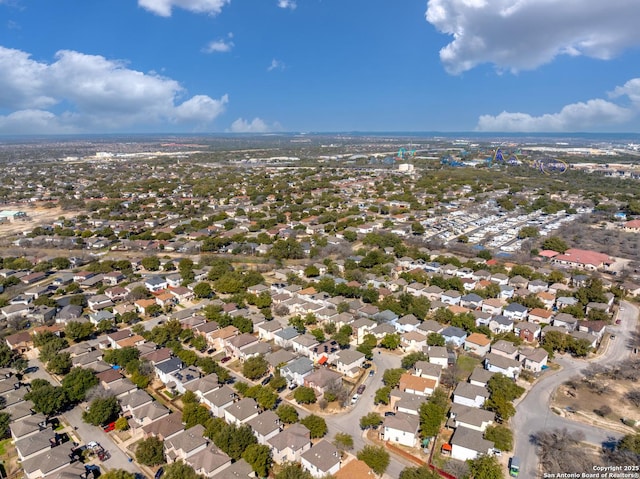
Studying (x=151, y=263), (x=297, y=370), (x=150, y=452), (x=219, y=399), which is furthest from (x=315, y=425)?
(x=151, y=263)

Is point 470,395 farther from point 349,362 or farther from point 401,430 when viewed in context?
point 349,362

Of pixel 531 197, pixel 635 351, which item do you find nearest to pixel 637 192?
pixel 531 197

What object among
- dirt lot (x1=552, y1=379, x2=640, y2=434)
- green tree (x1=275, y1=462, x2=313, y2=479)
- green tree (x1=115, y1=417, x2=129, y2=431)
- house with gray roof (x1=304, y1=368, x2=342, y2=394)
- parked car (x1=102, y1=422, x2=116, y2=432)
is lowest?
dirt lot (x1=552, y1=379, x2=640, y2=434)

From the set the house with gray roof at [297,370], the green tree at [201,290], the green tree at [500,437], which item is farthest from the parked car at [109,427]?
the green tree at [500,437]

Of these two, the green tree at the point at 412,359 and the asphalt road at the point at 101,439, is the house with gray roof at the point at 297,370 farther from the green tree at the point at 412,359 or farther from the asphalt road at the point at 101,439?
the asphalt road at the point at 101,439

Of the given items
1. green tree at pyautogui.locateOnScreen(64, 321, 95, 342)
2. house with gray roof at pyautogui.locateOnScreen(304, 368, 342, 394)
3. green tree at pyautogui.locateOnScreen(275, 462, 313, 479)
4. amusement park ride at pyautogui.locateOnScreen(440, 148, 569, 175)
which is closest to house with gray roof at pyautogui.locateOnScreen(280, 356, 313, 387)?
house with gray roof at pyautogui.locateOnScreen(304, 368, 342, 394)

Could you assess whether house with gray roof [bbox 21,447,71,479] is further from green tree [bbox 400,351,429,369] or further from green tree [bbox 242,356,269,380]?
green tree [bbox 400,351,429,369]
